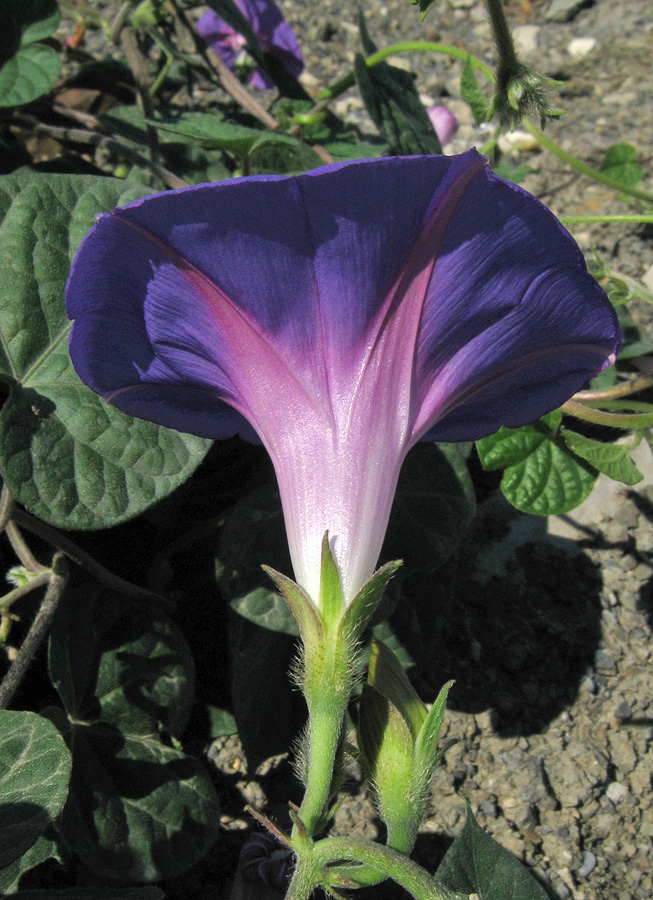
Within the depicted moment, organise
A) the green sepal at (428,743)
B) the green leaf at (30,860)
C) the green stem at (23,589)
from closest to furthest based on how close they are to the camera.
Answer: the green sepal at (428,743), the green leaf at (30,860), the green stem at (23,589)

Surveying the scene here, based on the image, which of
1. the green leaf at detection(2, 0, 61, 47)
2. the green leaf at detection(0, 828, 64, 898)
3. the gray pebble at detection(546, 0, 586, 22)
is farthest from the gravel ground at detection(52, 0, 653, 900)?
the green leaf at detection(2, 0, 61, 47)

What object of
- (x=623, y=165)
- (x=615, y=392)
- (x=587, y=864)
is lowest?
Result: (x=587, y=864)

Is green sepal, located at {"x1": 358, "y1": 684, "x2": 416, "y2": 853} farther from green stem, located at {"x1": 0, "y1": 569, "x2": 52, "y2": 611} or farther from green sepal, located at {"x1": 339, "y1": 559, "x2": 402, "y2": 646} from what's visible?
green stem, located at {"x1": 0, "y1": 569, "x2": 52, "y2": 611}

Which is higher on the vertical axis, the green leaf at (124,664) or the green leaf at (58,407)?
the green leaf at (58,407)

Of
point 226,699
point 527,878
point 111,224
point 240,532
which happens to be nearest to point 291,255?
point 111,224

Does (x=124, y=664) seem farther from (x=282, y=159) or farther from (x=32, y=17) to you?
(x=32, y=17)

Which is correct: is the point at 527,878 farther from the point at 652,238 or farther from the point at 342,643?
the point at 652,238

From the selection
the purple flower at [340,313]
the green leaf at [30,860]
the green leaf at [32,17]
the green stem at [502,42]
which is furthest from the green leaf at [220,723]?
the green leaf at [32,17]

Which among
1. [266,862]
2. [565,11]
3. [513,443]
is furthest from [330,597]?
[565,11]

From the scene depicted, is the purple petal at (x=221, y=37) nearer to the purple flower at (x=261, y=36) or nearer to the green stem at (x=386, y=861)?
the purple flower at (x=261, y=36)
